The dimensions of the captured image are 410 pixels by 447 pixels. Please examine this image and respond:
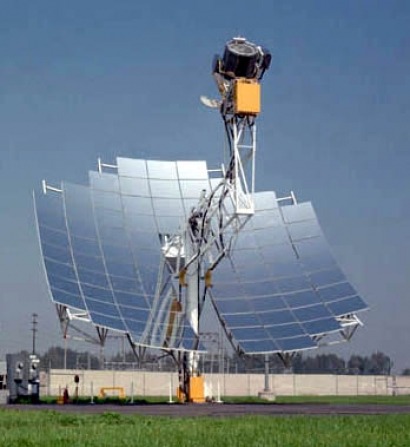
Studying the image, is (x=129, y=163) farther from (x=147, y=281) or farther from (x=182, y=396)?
(x=182, y=396)

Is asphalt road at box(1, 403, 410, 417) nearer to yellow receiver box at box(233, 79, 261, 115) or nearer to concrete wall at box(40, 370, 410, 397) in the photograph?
yellow receiver box at box(233, 79, 261, 115)

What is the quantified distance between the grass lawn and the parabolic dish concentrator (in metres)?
13.3

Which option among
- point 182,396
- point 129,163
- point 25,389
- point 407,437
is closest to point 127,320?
point 182,396

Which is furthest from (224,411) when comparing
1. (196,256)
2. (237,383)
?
(237,383)

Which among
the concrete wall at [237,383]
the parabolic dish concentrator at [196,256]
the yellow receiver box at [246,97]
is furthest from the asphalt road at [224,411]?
the concrete wall at [237,383]

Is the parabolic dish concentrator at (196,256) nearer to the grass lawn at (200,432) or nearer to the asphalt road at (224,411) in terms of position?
the asphalt road at (224,411)

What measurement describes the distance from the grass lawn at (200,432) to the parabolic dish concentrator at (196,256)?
13285 millimetres

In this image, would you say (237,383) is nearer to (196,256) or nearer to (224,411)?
(196,256)

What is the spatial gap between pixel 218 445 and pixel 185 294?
1121 inches

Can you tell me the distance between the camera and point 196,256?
44.2m

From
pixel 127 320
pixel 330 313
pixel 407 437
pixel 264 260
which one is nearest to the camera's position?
pixel 407 437

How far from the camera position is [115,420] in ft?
82.3

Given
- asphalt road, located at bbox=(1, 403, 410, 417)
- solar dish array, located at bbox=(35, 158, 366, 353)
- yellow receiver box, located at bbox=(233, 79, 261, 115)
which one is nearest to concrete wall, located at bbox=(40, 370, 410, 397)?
solar dish array, located at bbox=(35, 158, 366, 353)

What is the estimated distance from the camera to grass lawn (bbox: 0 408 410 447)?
17.7 meters
